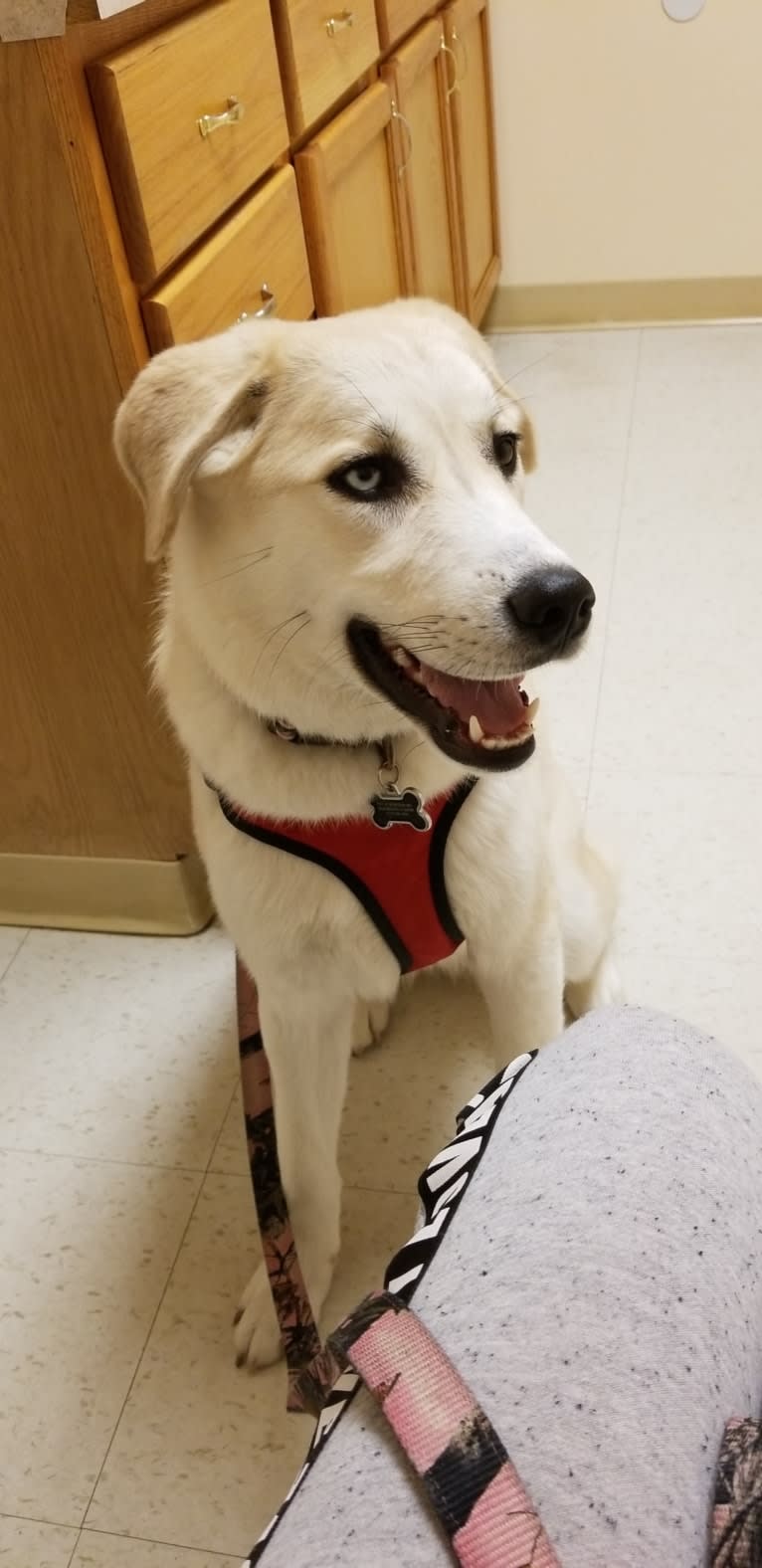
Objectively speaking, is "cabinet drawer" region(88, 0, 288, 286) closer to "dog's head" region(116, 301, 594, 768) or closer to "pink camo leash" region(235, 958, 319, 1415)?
"dog's head" region(116, 301, 594, 768)

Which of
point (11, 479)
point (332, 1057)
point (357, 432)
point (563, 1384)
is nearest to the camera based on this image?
point (563, 1384)

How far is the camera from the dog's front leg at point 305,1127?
1.08m

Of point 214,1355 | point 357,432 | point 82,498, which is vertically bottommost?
point 214,1355

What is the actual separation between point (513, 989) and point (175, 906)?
2.32 ft

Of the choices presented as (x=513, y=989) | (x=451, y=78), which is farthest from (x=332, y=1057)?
(x=451, y=78)

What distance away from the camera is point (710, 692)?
189cm

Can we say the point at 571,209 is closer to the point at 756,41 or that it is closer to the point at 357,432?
the point at 756,41

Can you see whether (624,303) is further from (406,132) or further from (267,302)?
(267,302)

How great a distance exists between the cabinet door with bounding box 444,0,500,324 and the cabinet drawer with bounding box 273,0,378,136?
0.61 metres

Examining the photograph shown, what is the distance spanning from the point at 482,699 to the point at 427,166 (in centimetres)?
179

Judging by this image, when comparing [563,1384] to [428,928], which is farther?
[428,928]

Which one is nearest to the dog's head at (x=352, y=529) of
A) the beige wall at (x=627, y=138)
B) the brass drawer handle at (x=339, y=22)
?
the brass drawer handle at (x=339, y=22)

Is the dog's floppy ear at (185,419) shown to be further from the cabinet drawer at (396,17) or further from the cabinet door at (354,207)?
the cabinet drawer at (396,17)

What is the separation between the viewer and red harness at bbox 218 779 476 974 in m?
0.96
